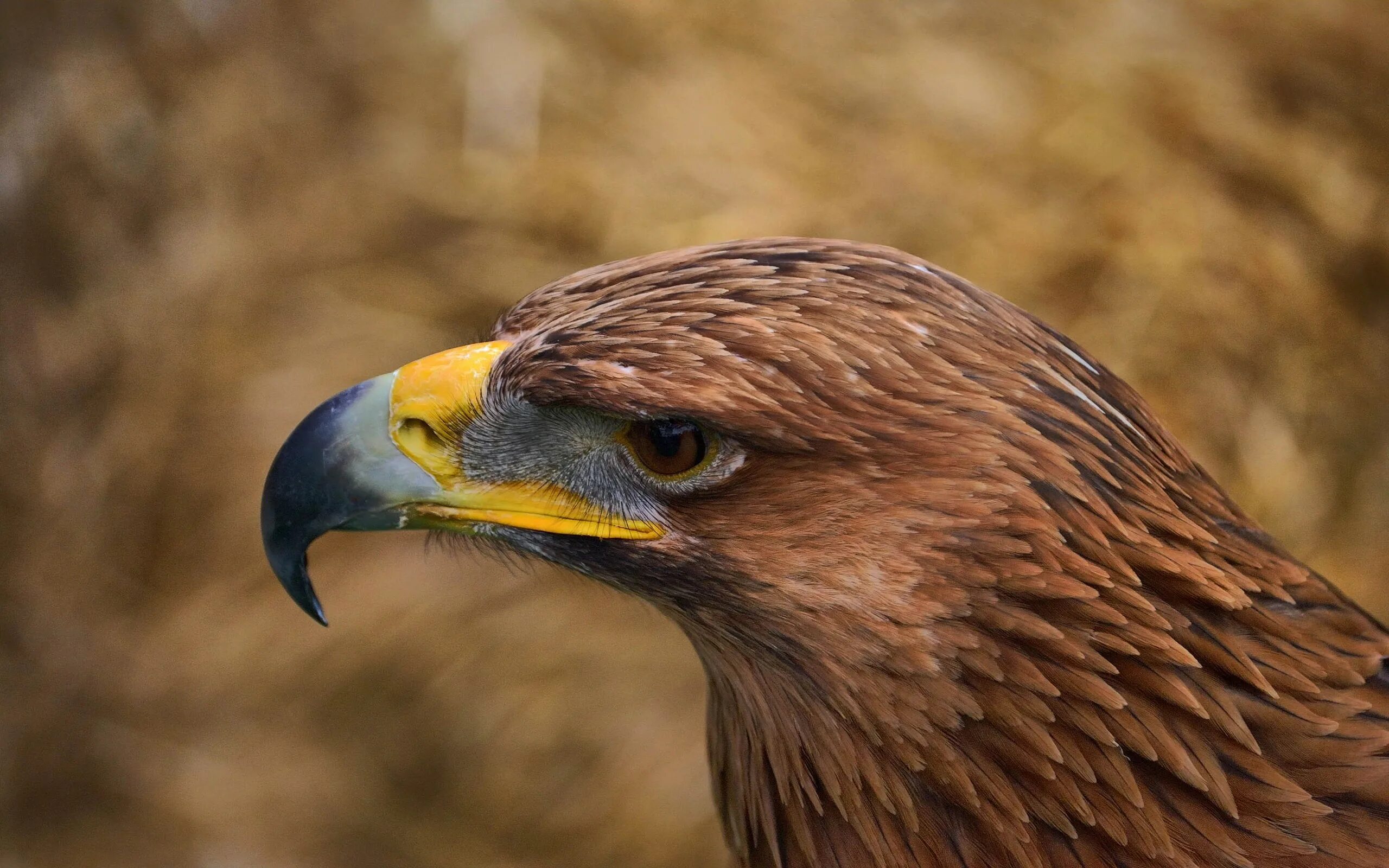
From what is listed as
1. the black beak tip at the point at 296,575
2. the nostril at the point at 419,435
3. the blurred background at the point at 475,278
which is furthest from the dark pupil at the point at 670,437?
the blurred background at the point at 475,278

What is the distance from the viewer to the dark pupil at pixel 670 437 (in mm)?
1596

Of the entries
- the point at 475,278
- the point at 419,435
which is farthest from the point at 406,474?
the point at 475,278

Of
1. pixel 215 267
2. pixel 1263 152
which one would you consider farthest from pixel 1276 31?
pixel 215 267

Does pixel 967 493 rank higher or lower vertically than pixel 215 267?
higher

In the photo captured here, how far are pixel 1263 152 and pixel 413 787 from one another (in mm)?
3292

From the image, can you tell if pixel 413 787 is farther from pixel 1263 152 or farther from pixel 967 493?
pixel 1263 152

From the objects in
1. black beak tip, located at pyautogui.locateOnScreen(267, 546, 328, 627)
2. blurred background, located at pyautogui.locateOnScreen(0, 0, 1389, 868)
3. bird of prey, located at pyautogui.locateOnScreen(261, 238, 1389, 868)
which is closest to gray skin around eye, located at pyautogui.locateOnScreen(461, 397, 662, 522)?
bird of prey, located at pyautogui.locateOnScreen(261, 238, 1389, 868)

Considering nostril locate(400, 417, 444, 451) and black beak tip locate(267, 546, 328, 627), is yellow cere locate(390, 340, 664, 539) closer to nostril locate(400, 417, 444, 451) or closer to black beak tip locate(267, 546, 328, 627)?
nostril locate(400, 417, 444, 451)

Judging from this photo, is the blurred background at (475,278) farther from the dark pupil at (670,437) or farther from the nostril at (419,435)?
the dark pupil at (670,437)

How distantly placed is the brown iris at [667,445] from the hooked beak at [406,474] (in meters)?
0.13

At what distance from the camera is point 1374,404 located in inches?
154

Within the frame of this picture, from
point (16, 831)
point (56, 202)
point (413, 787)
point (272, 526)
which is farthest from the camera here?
point (56, 202)

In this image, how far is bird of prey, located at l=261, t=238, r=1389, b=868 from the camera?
1520mm

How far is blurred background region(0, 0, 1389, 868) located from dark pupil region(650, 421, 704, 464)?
76.9 inches
